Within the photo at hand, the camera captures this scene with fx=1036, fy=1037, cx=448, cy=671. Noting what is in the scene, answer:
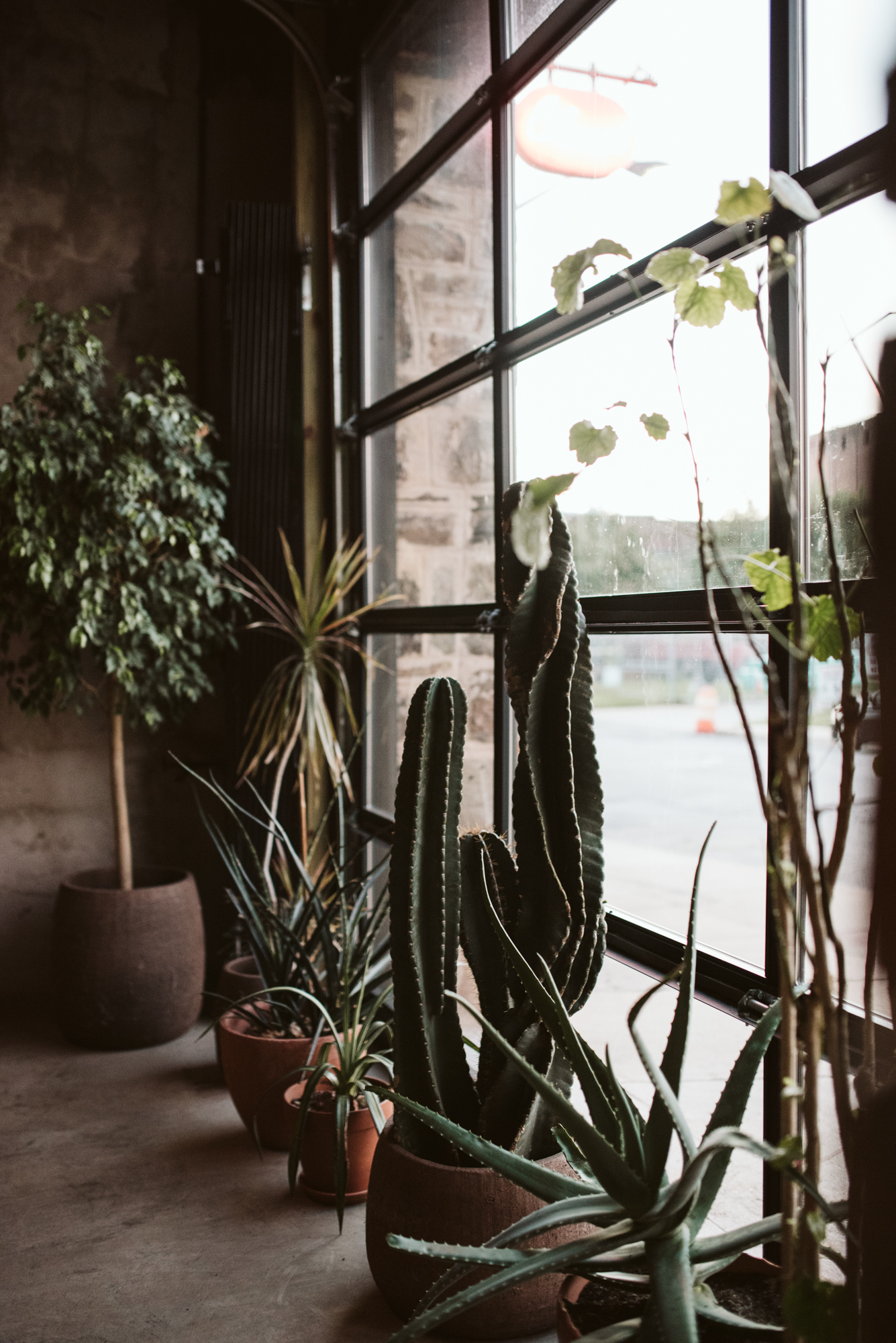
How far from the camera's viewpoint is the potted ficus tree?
2.73 metres

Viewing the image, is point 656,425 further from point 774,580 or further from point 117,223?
point 117,223

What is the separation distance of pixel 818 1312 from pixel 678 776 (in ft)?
3.84

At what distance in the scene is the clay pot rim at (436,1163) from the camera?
1.45 metres

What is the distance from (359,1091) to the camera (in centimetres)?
202

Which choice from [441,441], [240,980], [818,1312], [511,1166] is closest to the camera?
[818,1312]

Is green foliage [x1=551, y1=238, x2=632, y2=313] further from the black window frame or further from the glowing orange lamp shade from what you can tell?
the glowing orange lamp shade

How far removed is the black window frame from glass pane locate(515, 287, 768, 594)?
0.05 metres

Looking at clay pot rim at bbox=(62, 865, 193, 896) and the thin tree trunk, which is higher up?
the thin tree trunk

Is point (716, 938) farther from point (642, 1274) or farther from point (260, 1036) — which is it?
point (260, 1036)

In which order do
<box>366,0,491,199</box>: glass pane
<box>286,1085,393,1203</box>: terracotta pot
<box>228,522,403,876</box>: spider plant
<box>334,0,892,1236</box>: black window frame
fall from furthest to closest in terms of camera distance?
1. <box>228,522,403,876</box>: spider plant
2. <box>366,0,491,199</box>: glass pane
3. <box>286,1085,393,1203</box>: terracotta pot
4. <box>334,0,892,1236</box>: black window frame

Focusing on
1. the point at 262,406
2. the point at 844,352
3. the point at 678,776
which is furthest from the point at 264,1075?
the point at 262,406

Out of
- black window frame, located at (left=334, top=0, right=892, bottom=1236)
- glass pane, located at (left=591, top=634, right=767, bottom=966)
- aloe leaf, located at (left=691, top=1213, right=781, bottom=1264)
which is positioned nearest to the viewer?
aloe leaf, located at (left=691, top=1213, right=781, bottom=1264)

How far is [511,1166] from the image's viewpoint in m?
1.23

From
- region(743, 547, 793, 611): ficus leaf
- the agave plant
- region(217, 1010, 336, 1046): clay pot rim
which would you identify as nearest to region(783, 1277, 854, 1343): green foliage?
the agave plant
